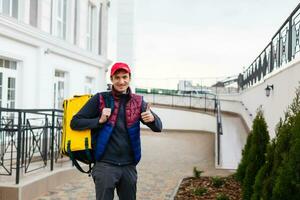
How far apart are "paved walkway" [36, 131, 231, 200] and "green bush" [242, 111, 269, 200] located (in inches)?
79.2

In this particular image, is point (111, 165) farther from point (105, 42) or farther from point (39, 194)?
point (105, 42)

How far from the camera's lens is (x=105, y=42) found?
18.0 meters

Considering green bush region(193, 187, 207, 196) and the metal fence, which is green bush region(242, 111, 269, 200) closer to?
green bush region(193, 187, 207, 196)

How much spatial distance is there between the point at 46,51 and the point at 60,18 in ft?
7.02

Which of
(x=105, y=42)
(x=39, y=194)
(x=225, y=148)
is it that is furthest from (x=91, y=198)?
(x=105, y=42)

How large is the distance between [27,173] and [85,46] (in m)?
9.69

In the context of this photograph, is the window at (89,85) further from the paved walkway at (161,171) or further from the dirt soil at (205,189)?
the dirt soil at (205,189)

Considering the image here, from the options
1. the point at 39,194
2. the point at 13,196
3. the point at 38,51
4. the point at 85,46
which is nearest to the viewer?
the point at 13,196

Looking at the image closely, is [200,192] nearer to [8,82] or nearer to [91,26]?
[8,82]

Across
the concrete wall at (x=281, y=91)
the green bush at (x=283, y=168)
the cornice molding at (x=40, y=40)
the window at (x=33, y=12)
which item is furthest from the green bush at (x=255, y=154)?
the window at (x=33, y=12)

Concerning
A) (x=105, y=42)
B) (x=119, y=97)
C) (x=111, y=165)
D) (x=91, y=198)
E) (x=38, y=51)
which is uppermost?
(x=105, y=42)

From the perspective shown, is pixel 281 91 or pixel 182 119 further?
pixel 182 119

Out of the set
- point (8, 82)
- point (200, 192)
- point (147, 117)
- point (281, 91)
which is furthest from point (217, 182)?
point (8, 82)

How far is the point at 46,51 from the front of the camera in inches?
460
